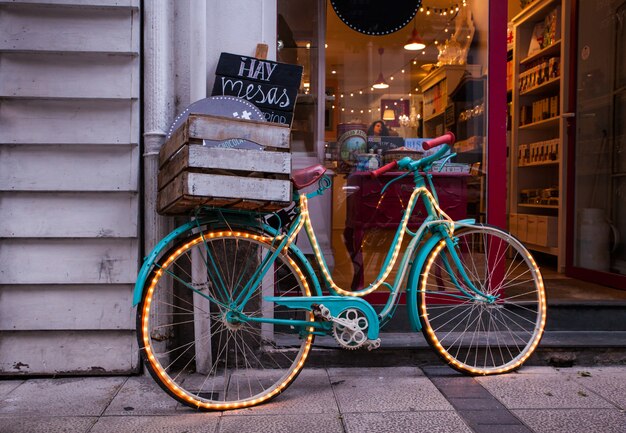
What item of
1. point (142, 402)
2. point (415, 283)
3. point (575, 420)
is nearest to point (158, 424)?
point (142, 402)

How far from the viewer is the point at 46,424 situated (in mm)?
3166

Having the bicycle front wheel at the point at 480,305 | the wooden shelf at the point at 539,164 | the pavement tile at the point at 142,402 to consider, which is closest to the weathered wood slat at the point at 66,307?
the pavement tile at the point at 142,402

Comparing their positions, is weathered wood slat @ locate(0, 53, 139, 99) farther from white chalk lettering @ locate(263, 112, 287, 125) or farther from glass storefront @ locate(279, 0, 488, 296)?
glass storefront @ locate(279, 0, 488, 296)

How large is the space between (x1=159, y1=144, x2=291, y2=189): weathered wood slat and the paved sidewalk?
1.28 meters

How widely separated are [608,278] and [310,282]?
351cm

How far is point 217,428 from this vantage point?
3.12m

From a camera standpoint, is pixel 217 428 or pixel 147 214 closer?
pixel 217 428

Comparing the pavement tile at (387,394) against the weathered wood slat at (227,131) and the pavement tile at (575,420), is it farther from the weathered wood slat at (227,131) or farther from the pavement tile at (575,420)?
the weathered wood slat at (227,131)

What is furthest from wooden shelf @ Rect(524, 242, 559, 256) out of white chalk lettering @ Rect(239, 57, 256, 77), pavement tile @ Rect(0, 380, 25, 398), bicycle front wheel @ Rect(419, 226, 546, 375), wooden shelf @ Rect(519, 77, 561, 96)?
pavement tile @ Rect(0, 380, 25, 398)

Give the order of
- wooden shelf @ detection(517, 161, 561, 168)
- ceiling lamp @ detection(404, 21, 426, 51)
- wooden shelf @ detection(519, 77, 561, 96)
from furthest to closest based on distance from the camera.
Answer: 1. wooden shelf @ detection(517, 161, 561, 168)
2. wooden shelf @ detection(519, 77, 561, 96)
3. ceiling lamp @ detection(404, 21, 426, 51)

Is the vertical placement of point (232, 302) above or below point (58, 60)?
below

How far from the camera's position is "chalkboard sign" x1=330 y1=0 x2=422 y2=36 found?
5.09 meters

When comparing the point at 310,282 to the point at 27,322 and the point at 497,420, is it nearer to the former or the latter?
the point at 497,420

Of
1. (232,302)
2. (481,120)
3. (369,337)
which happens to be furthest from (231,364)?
(481,120)
